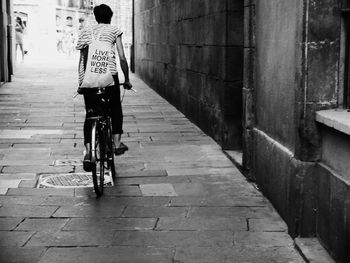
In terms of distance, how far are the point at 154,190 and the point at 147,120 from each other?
18.5 ft

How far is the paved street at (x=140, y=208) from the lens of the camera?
4.86 m

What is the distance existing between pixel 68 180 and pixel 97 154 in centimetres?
65

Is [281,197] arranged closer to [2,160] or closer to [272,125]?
[272,125]

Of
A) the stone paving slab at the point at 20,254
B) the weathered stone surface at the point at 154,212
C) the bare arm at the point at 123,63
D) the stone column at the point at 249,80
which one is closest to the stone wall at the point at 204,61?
the stone column at the point at 249,80

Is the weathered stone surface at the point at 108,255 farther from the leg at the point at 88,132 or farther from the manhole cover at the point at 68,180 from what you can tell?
the manhole cover at the point at 68,180

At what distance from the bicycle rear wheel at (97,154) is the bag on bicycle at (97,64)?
16.3 inches

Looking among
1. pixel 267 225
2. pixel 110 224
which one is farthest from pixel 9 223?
pixel 267 225

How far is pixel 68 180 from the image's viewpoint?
7277 millimetres

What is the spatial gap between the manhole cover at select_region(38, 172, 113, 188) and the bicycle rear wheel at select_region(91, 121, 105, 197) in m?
0.29

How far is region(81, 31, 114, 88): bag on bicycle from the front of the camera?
269 inches

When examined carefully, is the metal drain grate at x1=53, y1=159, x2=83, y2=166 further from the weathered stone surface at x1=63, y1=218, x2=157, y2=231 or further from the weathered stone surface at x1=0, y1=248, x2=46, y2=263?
the weathered stone surface at x1=0, y1=248, x2=46, y2=263

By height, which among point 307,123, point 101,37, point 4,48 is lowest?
point 307,123

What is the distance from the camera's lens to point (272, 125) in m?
6.18

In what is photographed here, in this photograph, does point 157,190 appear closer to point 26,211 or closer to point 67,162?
point 26,211
